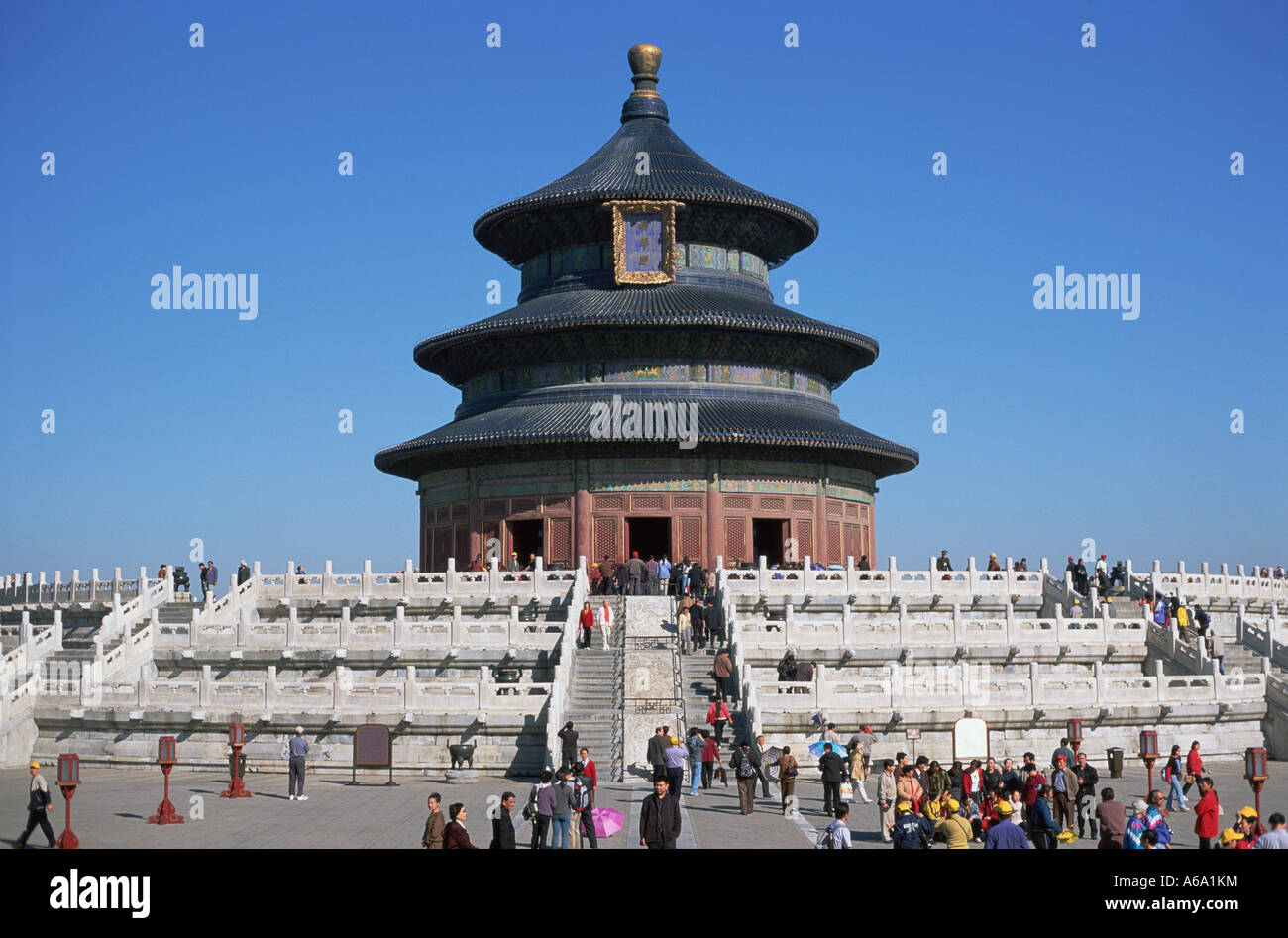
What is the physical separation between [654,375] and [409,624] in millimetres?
19721

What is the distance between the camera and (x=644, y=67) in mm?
62906

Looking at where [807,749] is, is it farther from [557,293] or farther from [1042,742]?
[557,293]

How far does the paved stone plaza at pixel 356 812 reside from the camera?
22281mm

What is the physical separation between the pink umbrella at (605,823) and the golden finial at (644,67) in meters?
45.5

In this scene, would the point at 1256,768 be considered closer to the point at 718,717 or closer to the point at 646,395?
the point at 718,717

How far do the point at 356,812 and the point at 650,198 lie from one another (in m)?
33.0

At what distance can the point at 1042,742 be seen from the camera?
105 feet

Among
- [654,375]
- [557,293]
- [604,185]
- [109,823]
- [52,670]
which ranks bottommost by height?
[109,823]

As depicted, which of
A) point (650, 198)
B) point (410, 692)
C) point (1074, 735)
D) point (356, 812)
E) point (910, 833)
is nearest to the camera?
point (910, 833)

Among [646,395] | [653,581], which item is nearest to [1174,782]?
[653,581]

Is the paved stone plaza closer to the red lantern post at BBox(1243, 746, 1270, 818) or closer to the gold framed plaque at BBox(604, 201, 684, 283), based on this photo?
the red lantern post at BBox(1243, 746, 1270, 818)

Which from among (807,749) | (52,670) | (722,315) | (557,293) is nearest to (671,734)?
(807,749)

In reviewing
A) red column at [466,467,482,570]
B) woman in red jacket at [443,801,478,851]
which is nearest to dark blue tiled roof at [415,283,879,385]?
red column at [466,467,482,570]
